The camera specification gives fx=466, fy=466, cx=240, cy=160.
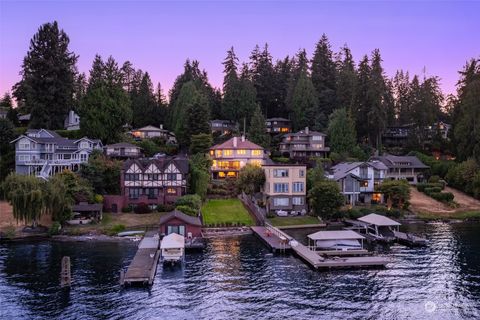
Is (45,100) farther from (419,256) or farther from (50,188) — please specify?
(419,256)

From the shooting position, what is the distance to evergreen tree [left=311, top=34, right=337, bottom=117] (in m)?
134

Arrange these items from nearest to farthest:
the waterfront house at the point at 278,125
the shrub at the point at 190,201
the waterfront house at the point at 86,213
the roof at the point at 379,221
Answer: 1. the roof at the point at 379,221
2. the waterfront house at the point at 86,213
3. the shrub at the point at 190,201
4. the waterfront house at the point at 278,125

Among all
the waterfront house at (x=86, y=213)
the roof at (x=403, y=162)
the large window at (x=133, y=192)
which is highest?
the roof at (x=403, y=162)

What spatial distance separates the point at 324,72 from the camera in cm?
14300

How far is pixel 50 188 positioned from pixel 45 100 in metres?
47.2

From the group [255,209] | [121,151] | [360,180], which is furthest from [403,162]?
[121,151]

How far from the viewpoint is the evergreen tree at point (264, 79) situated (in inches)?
5655

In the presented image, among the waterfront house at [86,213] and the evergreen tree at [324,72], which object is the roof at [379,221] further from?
the evergreen tree at [324,72]

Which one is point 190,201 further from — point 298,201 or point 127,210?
point 298,201

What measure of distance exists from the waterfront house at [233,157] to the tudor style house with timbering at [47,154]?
2765 cm

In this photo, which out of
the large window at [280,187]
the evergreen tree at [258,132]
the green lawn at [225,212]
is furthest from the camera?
the evergreen tree at [258,132]

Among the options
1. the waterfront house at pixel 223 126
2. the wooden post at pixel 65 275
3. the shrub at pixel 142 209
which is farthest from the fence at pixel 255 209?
the waterfront house at pixel 223 126

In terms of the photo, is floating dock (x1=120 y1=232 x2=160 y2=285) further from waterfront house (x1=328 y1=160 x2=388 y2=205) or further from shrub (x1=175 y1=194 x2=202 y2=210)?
waterfront house (x1=328 y1=160 x2=388 y2=205)

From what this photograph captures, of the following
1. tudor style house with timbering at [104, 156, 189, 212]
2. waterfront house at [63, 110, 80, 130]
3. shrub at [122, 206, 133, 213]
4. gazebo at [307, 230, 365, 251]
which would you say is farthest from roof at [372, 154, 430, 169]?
waterfront house at [63, 110, 80, 130]
